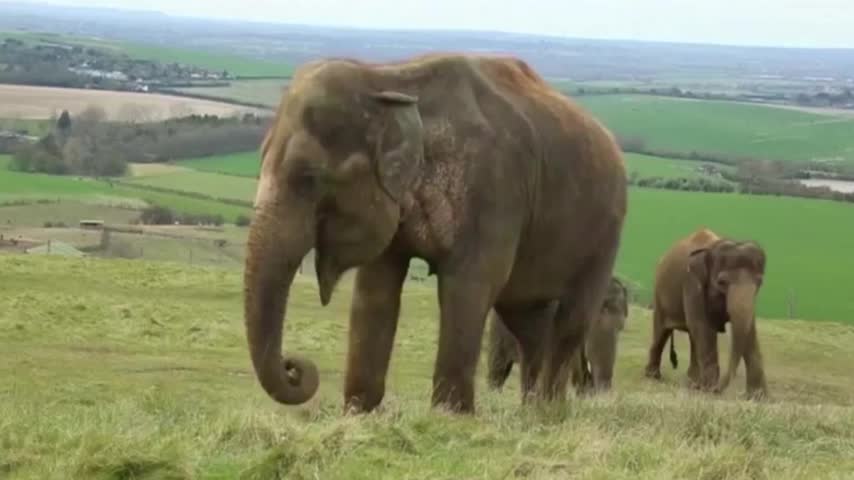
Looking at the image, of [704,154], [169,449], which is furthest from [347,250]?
[704,154]

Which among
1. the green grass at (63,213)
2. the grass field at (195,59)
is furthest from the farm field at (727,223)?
the grass field at (195,59)

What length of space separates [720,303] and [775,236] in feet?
138

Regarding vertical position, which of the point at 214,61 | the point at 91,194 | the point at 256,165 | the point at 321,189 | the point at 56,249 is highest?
the point at 321,189

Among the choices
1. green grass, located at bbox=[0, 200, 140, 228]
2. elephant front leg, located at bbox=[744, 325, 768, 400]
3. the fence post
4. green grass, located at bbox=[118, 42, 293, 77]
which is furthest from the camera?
green grass, located at bbox=[118, 42, 293, 77]

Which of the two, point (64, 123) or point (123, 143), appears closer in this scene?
point (123, 143)

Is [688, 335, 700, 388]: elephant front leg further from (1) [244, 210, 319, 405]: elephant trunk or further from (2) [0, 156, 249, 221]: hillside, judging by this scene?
(2) [0, 156, 249, 221]: hillside

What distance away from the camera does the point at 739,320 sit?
21.7 meters

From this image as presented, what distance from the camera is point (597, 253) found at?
12227 millimetres

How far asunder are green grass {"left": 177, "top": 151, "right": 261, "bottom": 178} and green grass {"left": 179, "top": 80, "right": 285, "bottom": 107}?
21.7m

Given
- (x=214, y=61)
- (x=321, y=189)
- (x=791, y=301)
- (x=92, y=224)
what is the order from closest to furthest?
(x=321, y=189)
(x=791, y=301)
(x=92, y=224)
(x=214, y=61)

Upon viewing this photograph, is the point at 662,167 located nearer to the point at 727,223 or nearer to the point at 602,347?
the point at 727,223

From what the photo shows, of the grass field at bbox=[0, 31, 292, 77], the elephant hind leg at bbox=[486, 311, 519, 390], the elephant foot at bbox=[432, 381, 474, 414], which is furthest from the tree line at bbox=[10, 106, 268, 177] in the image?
the elephant foot at bbox=[432, 381, 474, 414]

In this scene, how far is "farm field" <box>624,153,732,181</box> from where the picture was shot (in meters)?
83.2

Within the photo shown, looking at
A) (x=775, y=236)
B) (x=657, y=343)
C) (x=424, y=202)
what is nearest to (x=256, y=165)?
(x=775, y=236)
